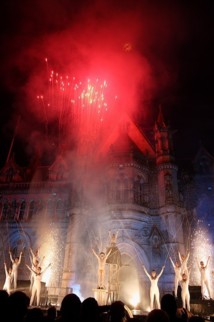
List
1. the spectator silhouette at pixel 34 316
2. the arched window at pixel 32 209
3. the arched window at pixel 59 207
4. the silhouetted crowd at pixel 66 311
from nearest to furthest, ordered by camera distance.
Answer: the silhouetted crowd at pixel 66 311, the spectator silhouette at pixel 34 316, the arched window at pixel 59 207, the arched window at pixel 32 209

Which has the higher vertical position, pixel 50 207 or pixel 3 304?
pixel 50 207

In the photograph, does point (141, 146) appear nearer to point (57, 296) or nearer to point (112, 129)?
point (112, 129)

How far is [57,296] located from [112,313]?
65.1 feet

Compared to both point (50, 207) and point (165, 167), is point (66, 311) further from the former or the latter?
point (50, 207)

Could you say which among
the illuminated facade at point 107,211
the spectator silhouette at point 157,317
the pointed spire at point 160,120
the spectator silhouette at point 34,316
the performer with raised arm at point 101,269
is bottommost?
the spectator silhouette at point 34,316

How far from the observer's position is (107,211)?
25172mm

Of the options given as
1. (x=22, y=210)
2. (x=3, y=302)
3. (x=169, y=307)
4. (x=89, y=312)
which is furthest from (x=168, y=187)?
(x=3, y=302)

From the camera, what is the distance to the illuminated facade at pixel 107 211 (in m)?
23.5

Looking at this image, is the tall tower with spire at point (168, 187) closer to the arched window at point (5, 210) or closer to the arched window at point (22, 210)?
the arched window at point (22, 210)

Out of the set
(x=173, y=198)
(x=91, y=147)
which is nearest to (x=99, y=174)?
(x=91, y=147)

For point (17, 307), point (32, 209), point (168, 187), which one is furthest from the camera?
point (32, 209)

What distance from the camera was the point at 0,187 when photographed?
3086 centimetres

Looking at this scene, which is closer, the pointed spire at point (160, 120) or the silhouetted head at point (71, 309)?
the silhouetted head at point (71, 309)

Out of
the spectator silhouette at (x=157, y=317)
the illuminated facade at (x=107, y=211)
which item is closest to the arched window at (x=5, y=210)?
the illuminated facade at (x=107, y=211)
